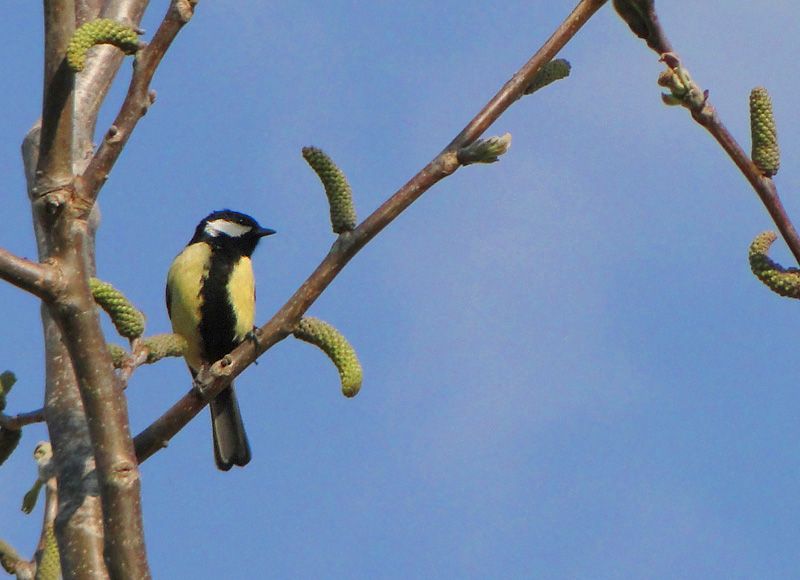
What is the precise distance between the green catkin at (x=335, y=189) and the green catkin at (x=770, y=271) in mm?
682

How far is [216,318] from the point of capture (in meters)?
5.69

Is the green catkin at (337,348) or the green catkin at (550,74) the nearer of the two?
the green catkin at (550,74)

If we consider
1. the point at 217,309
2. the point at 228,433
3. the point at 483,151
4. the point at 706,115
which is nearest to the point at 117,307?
the point at 483,151

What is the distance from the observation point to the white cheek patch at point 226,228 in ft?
20.7

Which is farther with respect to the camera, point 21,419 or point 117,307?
point 21,419

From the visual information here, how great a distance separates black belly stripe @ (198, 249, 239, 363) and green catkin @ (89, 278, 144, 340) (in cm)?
343

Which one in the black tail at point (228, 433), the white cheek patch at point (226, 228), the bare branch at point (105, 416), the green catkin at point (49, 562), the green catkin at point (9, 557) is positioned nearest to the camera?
the bare branch at point (105, 416)

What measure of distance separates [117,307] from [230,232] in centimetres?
415

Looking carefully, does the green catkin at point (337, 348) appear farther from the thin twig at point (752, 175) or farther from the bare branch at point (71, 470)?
the thin twig at point (752, 175)

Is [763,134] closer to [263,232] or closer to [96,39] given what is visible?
[96,39]

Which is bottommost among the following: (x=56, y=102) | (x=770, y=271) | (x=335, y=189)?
(x=770, y=271)

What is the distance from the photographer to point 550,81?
83.3 inches

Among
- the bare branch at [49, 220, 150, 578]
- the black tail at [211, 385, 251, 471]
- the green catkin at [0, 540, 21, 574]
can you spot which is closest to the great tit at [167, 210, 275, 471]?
the black tail at [211, 385, 251, 471]

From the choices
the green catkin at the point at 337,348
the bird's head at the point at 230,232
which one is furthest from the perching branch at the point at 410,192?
the bird's head at the point at 230,232
